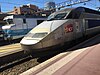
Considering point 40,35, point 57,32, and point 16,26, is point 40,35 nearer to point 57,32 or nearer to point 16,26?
point 57,32

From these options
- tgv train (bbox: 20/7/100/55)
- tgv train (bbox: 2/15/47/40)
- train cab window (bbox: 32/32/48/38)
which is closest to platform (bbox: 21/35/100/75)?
tgv train (bbox: 20/7/100/55)

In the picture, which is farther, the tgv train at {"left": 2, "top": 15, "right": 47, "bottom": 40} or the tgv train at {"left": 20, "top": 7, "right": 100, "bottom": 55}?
the tgv train at {"left": 2, "top": 15, "right": 47, "bottom": 40}

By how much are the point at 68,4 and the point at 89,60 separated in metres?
30.3

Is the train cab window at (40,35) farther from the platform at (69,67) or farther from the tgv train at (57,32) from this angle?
the platform at (69,67)

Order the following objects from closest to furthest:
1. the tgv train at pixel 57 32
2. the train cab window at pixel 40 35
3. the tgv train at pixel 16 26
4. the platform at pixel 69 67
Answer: the platform at pixel 69 67, the tgv train at pixel 57 32, the train cab window at pixel 40 35, the tgv train at pixel 16 26

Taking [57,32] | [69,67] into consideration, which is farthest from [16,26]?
[69,67]

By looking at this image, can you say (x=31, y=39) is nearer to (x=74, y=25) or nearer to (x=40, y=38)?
(x=40, y=38)

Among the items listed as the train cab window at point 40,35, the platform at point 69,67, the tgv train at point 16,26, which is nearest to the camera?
the platform at point 69,67

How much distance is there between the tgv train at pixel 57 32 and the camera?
29.0 feet

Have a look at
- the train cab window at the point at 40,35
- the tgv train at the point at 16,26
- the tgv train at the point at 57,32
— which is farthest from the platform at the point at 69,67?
the tgv train at the point at 16,26

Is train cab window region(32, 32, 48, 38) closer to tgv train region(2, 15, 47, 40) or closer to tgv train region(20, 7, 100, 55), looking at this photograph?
tgv train region(20, 7, 100, 55)

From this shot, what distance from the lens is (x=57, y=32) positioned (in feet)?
31.7

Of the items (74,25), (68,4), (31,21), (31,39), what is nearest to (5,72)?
(31,39)

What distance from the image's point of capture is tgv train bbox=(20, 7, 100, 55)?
8836 millimetres
